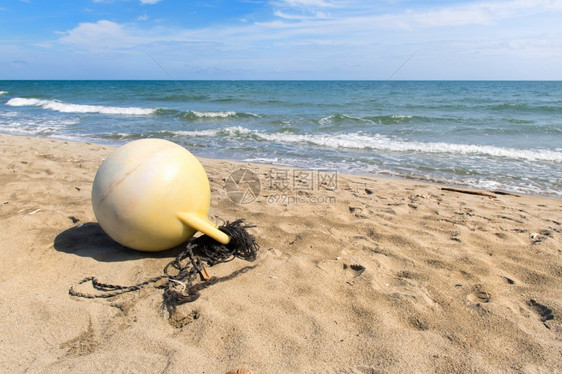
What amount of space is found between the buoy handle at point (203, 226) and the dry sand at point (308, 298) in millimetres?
236

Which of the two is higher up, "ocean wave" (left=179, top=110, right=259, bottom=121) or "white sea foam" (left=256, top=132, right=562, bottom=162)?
"ocean wave" (left=179, top=110, right=259, bottom=121)

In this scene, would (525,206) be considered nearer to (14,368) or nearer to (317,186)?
(317,186)

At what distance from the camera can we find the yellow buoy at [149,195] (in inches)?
112

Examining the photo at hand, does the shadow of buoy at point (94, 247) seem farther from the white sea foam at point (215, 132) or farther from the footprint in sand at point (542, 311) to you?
the white sea foam at point (215, 132)

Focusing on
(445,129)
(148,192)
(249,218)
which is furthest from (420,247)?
(445,129)

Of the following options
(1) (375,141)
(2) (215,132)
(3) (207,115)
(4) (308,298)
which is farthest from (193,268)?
(3) (207,115)

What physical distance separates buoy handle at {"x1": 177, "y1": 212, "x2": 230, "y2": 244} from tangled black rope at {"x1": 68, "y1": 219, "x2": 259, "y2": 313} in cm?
8

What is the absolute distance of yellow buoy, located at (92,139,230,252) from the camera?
2846 mm

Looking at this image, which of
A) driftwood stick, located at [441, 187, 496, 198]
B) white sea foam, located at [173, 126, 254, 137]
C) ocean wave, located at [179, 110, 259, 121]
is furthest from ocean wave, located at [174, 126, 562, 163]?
ocean wave, located at [179, 110, 259, 121]

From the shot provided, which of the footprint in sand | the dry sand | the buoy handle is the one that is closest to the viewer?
the dry sand

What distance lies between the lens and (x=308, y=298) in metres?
2.71

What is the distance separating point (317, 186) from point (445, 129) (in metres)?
9.68

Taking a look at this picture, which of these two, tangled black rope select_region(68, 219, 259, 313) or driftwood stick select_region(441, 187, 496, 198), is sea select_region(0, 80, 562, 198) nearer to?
driftwood stick select_region(441, 187, 496, 198)

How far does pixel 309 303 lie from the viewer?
2652 mm
